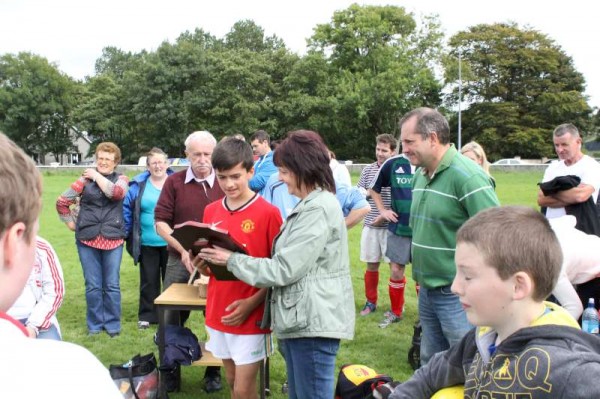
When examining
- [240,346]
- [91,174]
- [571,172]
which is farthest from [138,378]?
[571,172]

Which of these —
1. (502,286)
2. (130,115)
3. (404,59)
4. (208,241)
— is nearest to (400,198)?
(208,241)

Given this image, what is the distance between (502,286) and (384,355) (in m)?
4.06

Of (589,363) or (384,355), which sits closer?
(589,363)

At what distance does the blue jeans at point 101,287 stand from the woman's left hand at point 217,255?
11.9 feet

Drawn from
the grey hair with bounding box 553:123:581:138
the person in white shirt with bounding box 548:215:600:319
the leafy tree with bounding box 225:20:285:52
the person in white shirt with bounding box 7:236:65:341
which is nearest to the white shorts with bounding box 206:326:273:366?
the person in white shirt with bounding box 7:236:65:341

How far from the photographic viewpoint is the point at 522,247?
1.72 m

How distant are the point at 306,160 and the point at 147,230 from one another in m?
3.85

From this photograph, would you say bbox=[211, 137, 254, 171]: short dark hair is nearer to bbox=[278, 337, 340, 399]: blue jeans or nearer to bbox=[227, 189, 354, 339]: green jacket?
bbox=[227, 189, 354, 339]: green jacket

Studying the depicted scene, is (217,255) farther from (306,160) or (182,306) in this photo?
(182,306)

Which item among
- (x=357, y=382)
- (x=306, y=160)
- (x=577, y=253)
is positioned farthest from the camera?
(x=577, y=253)

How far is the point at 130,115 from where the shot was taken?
50656 mm

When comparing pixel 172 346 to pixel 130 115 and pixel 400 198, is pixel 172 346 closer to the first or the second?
pixel 400 198

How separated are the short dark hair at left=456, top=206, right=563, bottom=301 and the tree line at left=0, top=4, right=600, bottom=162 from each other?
1615 inches

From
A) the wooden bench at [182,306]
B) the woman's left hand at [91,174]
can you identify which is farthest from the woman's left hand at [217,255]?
the woman's left hand at [91,174]
